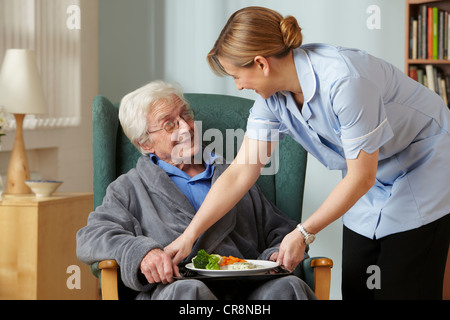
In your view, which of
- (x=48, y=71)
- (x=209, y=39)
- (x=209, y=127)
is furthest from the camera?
(x=209, y=39)

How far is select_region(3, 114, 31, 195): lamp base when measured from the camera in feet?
9.52

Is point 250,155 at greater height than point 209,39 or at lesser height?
lesser

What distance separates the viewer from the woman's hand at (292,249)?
1.68 metres

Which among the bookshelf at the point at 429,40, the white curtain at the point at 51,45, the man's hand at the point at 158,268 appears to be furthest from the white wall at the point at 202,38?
the man's hand at the point at 158,268

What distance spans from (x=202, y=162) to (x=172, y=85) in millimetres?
296

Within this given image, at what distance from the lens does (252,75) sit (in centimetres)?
158

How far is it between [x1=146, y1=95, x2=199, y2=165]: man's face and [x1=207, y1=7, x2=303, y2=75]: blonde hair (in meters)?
0.56

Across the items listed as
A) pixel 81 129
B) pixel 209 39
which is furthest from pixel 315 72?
pixel 81 129

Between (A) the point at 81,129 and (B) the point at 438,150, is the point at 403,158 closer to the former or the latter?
(B) the point at 438,150

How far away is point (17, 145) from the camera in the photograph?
2.91 meters

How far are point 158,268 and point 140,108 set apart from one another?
0.63 metres

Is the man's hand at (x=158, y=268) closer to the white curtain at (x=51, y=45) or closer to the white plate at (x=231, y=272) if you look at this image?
the white plate at (x=231, y=272)

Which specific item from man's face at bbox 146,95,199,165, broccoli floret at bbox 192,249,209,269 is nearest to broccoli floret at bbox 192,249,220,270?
broccoli floret at bbox 192,249,209,269
